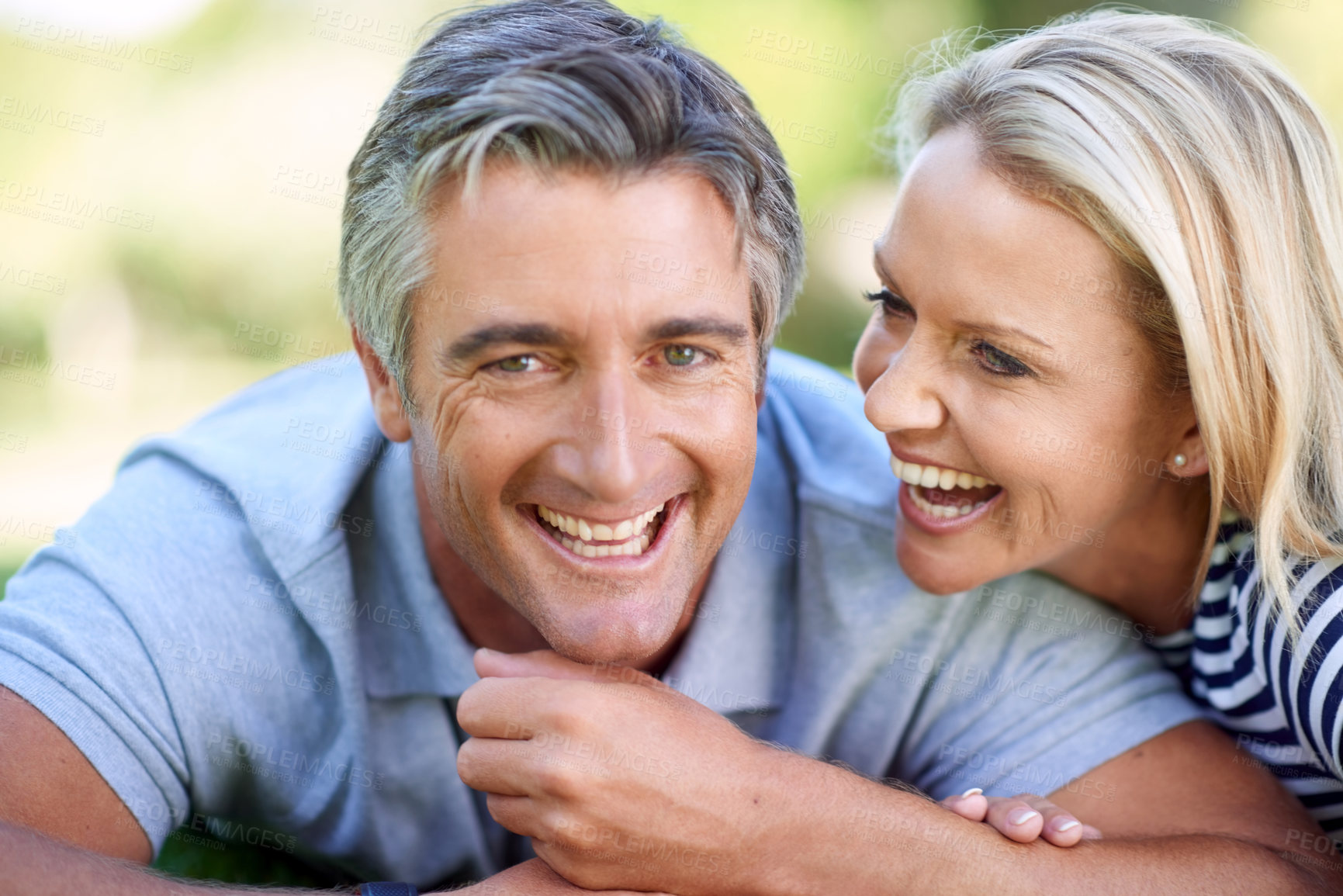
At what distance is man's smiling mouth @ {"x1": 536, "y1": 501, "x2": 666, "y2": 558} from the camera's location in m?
2.54

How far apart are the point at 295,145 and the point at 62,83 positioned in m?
2.22

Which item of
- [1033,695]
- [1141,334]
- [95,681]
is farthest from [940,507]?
[95,681]

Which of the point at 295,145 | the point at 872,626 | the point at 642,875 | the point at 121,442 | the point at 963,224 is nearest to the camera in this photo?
the point at 642,875

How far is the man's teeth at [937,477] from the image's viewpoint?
111 inches

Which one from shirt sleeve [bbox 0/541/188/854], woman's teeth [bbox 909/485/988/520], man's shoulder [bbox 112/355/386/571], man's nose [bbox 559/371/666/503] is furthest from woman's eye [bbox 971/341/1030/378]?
shirt sleeve [bbox 0/541/188/854]

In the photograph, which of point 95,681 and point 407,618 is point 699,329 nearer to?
point 407,618

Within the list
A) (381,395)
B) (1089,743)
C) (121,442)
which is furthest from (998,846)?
(121,442)

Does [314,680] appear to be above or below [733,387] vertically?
below

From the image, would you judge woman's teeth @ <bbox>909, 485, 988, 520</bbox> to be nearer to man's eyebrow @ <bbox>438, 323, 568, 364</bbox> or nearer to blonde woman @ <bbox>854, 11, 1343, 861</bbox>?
blonde woman @ <bbox>854, 11, 1343, 861</bbox>

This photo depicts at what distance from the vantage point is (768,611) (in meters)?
3.08

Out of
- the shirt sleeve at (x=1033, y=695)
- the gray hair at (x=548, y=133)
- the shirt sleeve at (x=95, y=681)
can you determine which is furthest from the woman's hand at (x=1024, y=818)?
the shirt sleeve at (x=95, y=681)

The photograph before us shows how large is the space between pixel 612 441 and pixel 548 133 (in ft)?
2.13

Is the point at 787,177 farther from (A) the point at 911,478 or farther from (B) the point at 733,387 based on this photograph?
(A) the point at 911,478

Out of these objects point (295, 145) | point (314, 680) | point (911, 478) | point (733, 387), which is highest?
point (733, 387)
